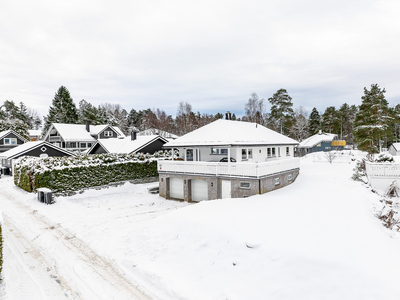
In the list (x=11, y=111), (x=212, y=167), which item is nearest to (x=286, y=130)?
(x=212, y=167)

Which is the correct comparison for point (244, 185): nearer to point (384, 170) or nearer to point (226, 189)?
point (226, 189)

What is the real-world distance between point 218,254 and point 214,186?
8.51 metres

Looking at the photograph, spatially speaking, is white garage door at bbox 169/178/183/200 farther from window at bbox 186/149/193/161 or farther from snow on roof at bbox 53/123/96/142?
snow on roof at bbox 53/123/96/142

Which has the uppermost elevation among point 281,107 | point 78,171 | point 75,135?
point 281,107

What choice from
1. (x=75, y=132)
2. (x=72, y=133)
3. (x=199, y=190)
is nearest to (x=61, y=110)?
(x=75, y=132)

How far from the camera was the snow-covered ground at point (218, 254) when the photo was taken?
672 cm

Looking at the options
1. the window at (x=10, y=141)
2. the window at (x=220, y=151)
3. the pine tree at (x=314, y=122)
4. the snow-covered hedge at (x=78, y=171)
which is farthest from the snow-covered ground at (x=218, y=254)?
the pine tree at (x=314, y=122)

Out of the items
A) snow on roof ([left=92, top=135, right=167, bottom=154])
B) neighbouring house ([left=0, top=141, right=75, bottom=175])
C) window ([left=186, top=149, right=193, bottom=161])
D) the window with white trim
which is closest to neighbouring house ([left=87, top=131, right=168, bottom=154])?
snow on roof ([left=92, top=135, right=167, bottom=154])

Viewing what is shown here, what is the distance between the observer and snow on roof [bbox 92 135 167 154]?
28561 mm

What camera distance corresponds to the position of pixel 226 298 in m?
6.61

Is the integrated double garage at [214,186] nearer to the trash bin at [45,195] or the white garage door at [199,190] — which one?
the white garage door at [199,190]

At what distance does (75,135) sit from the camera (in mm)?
47438

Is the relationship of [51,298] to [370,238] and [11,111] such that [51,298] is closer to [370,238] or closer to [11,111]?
[370,238]

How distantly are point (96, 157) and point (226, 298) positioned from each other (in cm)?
1833
